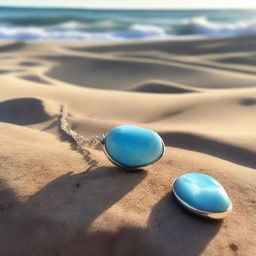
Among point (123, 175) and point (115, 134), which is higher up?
point (115, 134)

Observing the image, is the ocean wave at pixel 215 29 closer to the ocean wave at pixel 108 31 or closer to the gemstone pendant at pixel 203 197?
→ the ocean wave at pixel 108 31

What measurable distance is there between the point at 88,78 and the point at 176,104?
5.76 feet

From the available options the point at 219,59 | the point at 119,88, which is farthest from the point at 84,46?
the point at 119,88

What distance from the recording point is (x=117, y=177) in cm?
147

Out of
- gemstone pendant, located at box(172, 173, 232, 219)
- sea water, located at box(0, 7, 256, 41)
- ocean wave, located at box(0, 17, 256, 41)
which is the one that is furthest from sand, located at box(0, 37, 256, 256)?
sea water, located at box(0, 7, 256, 41)

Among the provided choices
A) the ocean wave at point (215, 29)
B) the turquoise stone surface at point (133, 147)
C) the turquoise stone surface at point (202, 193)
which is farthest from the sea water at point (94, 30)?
the turquoise stone surface at point (202, 193)

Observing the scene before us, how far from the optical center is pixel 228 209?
1204mm

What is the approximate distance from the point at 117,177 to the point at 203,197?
15.0 inches

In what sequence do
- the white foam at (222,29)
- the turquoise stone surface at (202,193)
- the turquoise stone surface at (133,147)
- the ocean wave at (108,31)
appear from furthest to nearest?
the white foam at (222,29) → the ocean wave at (108,31) → the turquoise stone surface at (133,147) → the turquoise stone surface at (202,193)

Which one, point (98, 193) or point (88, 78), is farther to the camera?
point (88, 78)

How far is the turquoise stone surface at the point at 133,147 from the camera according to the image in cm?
137

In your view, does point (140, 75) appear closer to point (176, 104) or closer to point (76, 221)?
point (176, 104)

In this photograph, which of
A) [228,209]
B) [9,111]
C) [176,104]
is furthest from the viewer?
[176,104]

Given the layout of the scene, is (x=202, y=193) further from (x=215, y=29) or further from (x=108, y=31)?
(x=215, y=29)
